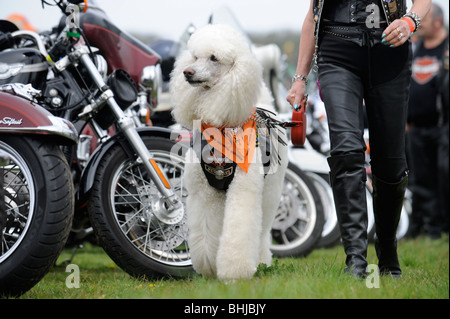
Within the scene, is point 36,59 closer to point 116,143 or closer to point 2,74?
point 2,74

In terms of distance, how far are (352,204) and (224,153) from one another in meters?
0.69

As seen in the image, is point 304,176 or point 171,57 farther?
point 171,57

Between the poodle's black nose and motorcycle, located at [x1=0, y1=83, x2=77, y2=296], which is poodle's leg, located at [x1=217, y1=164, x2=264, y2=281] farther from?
motorcycle, located at [x1=0, y1=83, x2=77, y2=296]

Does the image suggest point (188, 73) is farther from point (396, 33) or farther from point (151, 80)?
point (151, 80)

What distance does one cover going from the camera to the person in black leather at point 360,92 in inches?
114

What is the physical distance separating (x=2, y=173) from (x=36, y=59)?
983mm

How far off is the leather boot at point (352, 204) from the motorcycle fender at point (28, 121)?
1.36m

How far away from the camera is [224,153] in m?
3.00

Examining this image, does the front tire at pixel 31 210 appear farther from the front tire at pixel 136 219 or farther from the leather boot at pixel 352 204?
the leather boot at pixel 352 204

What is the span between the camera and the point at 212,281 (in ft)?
9.69

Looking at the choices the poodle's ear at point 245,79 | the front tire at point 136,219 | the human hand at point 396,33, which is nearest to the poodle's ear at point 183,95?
the poodle's ear at point 245,79

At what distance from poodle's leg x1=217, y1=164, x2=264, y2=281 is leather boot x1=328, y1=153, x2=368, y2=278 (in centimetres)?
41

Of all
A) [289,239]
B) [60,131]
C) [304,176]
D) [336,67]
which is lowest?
[289,239]
